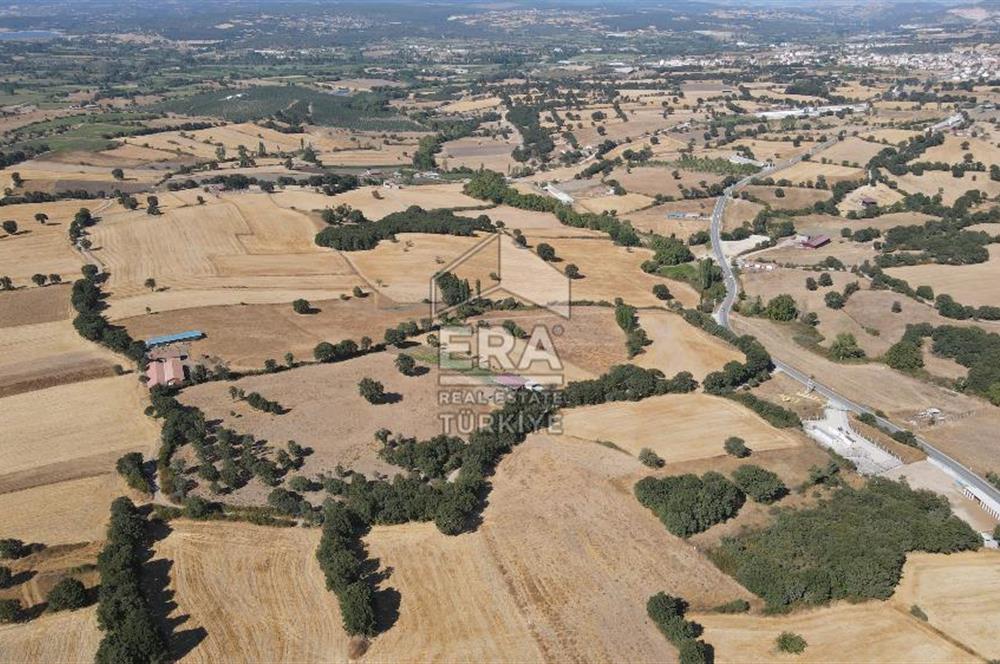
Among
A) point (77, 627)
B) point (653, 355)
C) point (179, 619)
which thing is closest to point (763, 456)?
point (653, 355)

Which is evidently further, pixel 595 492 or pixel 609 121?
pixel 609 121

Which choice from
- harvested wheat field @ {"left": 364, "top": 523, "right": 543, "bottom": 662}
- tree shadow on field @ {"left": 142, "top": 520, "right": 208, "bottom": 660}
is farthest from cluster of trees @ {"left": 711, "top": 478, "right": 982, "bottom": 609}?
tree shadow on field @ {"left": 142, "top": 520, "right": 208, "bottom": 660}

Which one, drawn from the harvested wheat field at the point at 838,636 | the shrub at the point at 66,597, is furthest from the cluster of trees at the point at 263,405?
the harvested wheat field at the point at 838,636

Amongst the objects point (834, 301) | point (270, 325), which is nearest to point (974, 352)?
point (834, 301)

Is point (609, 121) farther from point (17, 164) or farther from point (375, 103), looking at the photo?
point (17, 164)

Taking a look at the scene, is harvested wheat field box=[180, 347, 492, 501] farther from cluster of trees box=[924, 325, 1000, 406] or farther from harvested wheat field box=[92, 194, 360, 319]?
cluster of trees box=[924, 325, 1000, 406]

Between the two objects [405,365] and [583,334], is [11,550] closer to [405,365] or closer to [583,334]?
[405,365]

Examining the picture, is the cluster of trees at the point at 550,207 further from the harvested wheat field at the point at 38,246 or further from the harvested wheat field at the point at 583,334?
the harvested wheat field at the point at 38,246
